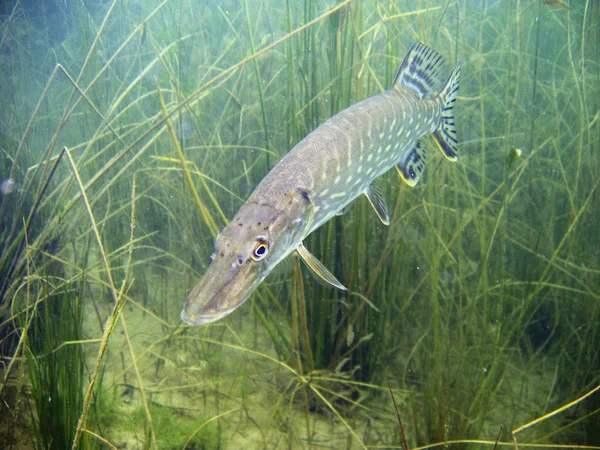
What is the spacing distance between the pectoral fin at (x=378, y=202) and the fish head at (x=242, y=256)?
0.64 metres

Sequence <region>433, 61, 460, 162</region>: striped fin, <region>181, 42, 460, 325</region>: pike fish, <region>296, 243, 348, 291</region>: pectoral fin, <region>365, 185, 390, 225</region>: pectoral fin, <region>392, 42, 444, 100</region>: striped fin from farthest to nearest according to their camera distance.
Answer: <region>433, 61, 460, 162</region>: striped fin
<region>392, 42, 444, 100</region>: striped fin
<region>365, 185, 390, 225</region>: pectoral fin
<region>296, 243, 348, 291</region>: pectoral fin
<region>181, 42, 460, 325</region>: pike fish

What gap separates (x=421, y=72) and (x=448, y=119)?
0.40 meters

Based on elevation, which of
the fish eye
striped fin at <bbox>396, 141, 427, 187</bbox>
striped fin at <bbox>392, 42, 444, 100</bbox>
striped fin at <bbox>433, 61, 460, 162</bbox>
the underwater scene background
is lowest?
the underwater scene background

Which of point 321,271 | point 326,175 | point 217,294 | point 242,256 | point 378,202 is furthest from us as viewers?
point 378,202

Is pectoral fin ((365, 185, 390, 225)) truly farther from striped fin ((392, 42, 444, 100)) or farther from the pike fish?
striped fin ((392, 42, 444, 100))

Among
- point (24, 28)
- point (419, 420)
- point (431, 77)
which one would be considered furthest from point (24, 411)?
point (24, 28)

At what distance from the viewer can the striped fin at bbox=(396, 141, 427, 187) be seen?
2.75 m

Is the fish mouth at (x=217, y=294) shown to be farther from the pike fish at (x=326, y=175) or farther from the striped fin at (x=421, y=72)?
the striped fin at (x=421, y=72)

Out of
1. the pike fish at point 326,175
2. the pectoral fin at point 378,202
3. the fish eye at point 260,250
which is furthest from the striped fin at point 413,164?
the fish eye at point 260,250

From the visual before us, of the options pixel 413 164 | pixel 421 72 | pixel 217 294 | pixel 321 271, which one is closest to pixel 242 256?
pixel 217 294

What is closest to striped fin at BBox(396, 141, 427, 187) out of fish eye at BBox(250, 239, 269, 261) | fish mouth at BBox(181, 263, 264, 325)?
fish eye at BBox(250, 239, 269, 261)

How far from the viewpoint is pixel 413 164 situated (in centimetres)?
284

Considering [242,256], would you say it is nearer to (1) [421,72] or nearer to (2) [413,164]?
(2) [413,164]

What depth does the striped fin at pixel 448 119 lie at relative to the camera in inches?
114
